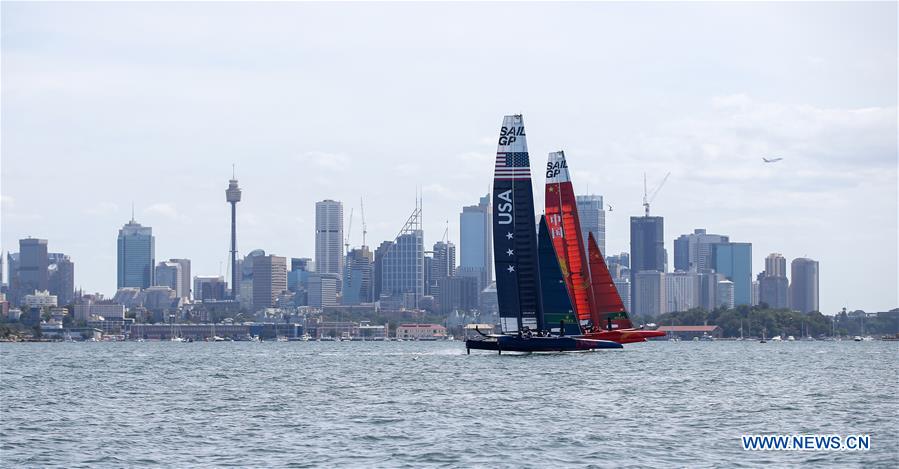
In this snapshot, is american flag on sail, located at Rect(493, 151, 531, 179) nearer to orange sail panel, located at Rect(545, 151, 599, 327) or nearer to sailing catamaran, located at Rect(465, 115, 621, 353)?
sailing catamaran, located at Rect(465, 115, 621, 353)

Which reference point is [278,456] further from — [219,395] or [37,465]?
[219,395]

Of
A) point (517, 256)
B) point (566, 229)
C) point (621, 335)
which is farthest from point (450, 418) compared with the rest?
point (621, 335)

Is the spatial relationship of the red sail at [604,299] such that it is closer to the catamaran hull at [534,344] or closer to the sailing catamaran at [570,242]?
the sailing catamaran at [570,242]

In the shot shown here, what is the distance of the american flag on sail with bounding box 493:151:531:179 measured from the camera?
328 feet

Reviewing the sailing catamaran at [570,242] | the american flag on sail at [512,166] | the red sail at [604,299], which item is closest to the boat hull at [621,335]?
the sailing catamaran at [570,242]

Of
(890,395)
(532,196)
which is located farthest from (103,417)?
(532,196)

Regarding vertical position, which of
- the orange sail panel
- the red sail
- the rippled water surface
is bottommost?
the rippled water surface

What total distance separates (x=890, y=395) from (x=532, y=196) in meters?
36.5

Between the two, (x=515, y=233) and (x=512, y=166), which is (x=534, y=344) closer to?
(x=515, y=233)

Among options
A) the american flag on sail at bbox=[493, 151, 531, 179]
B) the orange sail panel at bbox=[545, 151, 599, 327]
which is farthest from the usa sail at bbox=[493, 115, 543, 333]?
the orange sail panel at bbox=[545, 151, 599, 327]

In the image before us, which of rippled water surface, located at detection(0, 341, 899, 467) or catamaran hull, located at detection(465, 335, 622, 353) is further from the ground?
catamaran hull, located at detection(465, 335, 622, 353)

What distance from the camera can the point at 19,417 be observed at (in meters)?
59.8

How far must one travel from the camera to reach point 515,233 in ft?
330

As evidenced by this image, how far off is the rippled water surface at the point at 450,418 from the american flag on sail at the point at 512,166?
15555mm
